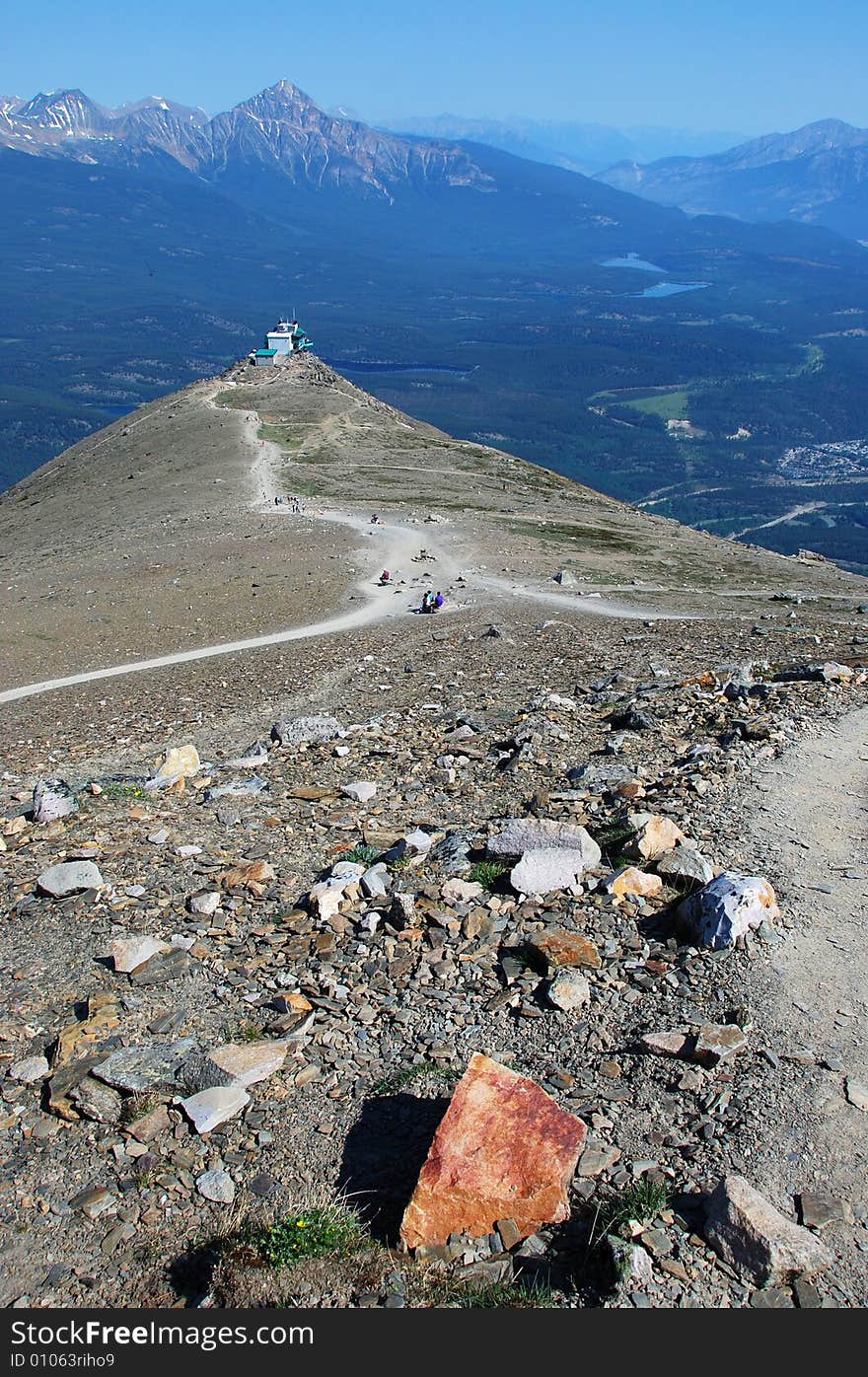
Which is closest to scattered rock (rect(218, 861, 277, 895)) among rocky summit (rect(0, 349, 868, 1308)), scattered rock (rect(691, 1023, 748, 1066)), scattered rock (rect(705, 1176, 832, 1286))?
rocky summit (rect(0, 349, 868, 1308))

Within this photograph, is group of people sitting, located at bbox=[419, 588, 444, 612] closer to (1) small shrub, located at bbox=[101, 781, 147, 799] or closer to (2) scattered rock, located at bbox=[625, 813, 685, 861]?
(1) small shrub, located at bbox=[101, 781, 147, 799]

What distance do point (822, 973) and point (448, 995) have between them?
3.07 meters

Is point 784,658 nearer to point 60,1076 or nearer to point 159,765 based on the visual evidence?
point 159,765

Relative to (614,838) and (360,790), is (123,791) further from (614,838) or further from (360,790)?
(614,838)

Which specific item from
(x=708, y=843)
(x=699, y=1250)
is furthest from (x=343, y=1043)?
(x=708, y=843)

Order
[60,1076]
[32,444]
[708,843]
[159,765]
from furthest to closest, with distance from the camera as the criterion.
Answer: [32,444] → [159,765] → [708,843] → [60,1076]

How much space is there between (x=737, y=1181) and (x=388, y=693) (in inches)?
580

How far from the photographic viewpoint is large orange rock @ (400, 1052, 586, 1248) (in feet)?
20.2

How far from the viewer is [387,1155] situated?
6.89m

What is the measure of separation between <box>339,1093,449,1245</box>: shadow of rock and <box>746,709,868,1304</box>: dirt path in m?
2.32

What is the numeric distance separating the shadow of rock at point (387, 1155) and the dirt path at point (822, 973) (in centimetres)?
232

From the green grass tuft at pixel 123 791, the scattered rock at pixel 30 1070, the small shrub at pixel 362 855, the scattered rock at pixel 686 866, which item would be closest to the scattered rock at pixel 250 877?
the small shrub at pixel 362 855

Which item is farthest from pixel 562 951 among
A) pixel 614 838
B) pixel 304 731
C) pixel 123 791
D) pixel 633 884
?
pixel 304 731

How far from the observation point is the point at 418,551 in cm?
3938
